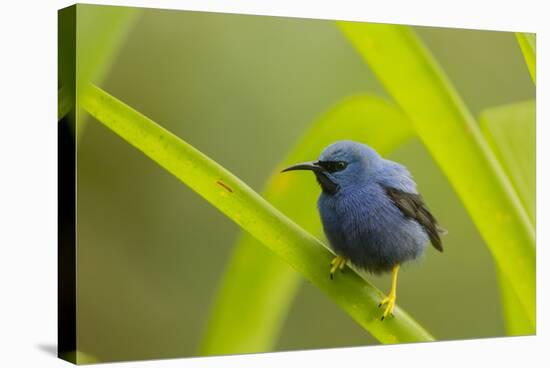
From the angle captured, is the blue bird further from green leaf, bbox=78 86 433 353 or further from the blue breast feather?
green leaf, bbox=78 86 433 353

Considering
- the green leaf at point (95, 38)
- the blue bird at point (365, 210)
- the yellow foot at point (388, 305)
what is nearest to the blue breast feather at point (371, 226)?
the blue bird at point (365, 210)

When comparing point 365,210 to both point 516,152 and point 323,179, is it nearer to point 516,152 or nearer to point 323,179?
point 323,179

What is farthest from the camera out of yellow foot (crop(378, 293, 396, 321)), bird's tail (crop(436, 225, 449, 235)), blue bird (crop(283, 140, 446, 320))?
bird's tail (crop(436, 225, 449, 235))

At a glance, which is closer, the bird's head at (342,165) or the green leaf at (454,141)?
the green leaf at (454,141)

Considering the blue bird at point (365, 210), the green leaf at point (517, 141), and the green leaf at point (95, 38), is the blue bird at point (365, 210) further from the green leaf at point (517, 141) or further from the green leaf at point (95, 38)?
the green leaf at point (95, 38)

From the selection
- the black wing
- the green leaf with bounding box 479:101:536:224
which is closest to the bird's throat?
the black wing

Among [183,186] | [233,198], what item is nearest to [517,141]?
[183,186]
